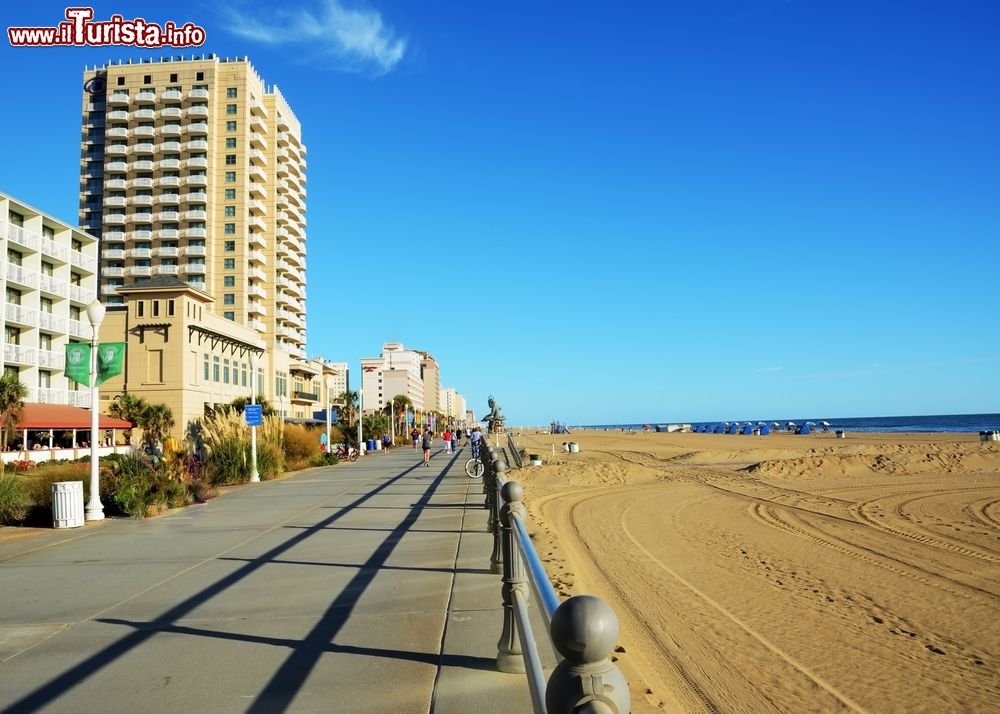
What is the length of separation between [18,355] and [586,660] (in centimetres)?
5244

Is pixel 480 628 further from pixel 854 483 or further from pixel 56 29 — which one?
pixel 56 29

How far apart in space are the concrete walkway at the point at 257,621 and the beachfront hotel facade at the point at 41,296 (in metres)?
40.9

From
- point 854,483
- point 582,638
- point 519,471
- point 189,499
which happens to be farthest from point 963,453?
point 582,638

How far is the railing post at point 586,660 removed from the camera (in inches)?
73.4

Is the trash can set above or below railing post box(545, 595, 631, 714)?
below

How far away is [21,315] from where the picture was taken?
45.7 m

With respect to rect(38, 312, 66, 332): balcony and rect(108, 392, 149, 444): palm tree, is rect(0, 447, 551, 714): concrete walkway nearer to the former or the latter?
rect(108, 392, 149, 444): palm tree

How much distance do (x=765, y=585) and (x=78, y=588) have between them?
291 inches

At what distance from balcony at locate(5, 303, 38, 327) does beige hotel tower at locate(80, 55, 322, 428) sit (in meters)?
31.8

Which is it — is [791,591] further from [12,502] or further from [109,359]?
[109,359]

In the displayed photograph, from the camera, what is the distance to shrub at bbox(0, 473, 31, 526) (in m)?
12.8

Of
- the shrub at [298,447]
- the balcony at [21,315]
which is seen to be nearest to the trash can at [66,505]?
the shrub at [298,447]

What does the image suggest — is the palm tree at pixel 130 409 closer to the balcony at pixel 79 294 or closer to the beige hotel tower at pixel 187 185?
the balcony at pixel 79 294

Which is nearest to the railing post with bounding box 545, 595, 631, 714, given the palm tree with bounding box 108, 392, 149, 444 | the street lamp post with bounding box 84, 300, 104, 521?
the street lamp post with bounding box 84, 300, 104, 521
